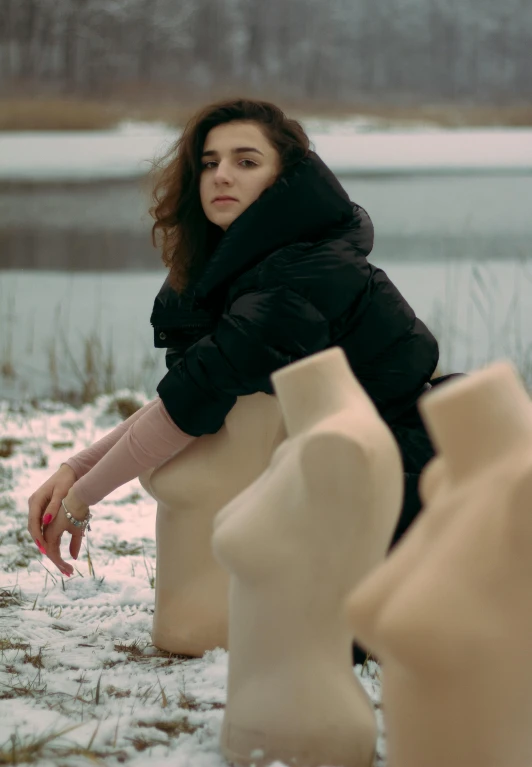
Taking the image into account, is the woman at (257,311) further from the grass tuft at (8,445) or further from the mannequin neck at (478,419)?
the grass tuft at (8,445)

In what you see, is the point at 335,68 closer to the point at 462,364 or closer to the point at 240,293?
the point at 462,364

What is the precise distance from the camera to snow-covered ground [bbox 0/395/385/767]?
4.63 feet

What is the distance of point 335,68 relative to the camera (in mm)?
5625

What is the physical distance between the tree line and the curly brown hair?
385 centimetres

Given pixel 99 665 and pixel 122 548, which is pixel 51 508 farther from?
pixel 122 548

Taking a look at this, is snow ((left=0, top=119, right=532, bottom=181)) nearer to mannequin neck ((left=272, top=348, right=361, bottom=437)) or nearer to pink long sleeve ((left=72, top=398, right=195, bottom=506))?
pink long sleeve ((left=72, top=398, right=195, bottom=506))

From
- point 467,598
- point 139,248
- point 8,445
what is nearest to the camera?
point 467,598

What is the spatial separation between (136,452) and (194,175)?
0.53 m

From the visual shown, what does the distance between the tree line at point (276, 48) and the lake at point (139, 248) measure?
57cm

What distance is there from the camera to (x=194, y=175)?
74.5 inches

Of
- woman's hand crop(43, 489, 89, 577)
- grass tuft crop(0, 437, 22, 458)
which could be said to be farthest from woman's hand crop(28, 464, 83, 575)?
grass tuft crop(0, 437, 22, 458)

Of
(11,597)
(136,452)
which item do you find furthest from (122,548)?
(136,452)

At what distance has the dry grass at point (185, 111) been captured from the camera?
5.67 meters

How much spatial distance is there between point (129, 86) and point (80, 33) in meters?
0.38
